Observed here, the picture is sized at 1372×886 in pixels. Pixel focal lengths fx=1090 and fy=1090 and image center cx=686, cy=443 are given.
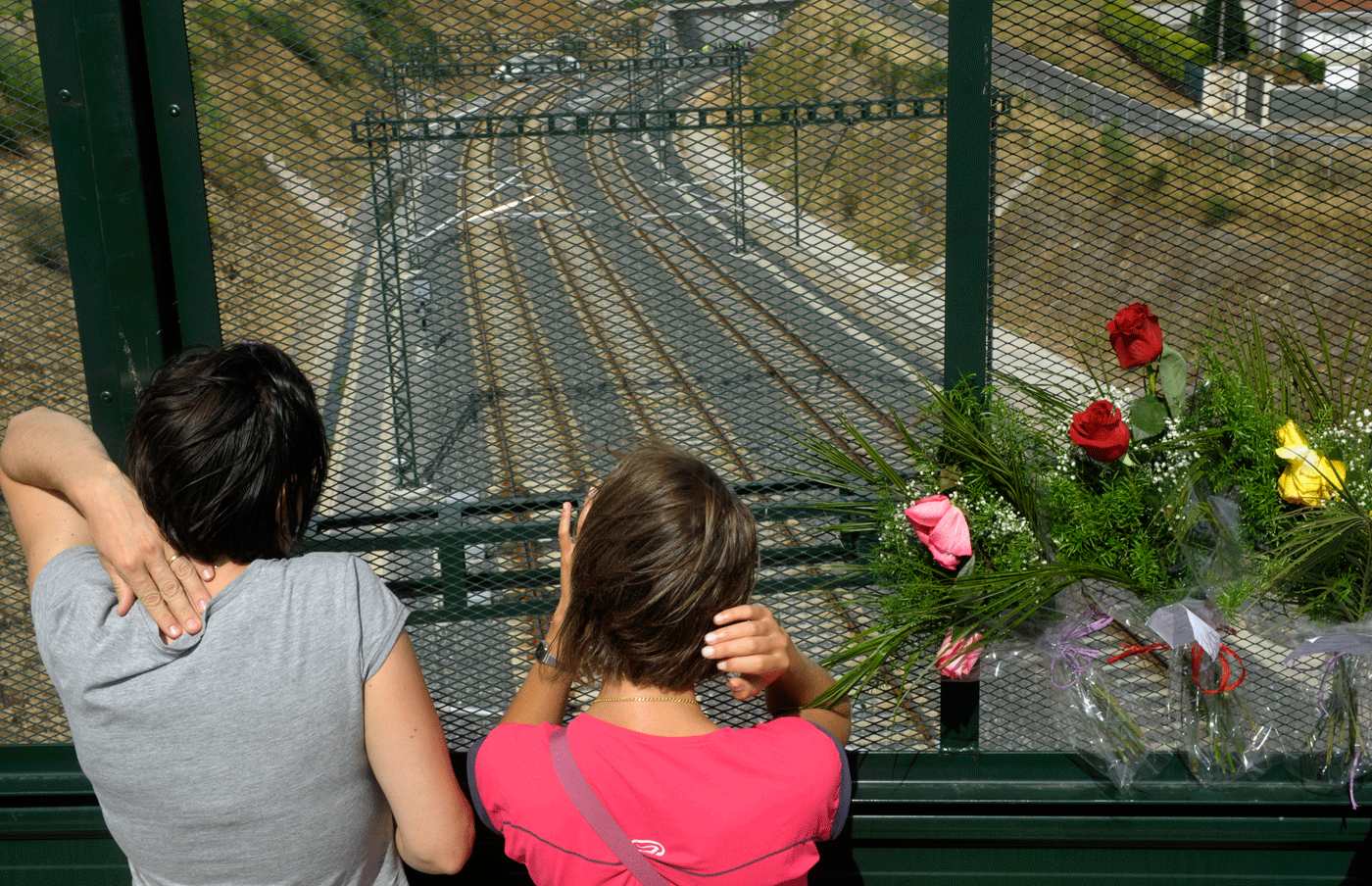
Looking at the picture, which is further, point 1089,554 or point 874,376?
point 874,376

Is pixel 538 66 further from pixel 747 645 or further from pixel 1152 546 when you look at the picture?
pixel 1152 546

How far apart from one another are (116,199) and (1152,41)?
5.97 ft

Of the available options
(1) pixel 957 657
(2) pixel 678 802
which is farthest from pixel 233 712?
(1) pixel 957 657

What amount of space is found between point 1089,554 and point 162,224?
171 cm

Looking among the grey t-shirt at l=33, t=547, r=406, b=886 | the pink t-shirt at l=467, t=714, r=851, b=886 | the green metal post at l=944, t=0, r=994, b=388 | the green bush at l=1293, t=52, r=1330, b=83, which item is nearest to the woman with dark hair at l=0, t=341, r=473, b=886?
the grey t-shirt at l=33, t=547, r=406, b=886

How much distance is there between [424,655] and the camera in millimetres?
2238

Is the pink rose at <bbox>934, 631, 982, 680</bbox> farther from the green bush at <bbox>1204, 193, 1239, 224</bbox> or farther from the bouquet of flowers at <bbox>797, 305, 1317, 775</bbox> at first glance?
the green bush at <bbox>1204, 193, 1239, 224</bbox>

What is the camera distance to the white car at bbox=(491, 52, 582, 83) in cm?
184

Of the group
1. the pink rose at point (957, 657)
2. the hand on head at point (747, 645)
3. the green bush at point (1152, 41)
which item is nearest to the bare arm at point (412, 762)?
the hand on head at point (747, 645)

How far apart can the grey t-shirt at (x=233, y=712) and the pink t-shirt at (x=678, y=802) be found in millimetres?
204

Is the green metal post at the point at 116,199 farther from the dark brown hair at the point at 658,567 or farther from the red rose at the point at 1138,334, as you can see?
the red rose at the point at 1138,334

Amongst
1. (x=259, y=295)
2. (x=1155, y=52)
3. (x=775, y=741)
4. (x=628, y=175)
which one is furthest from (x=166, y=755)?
(x=1155, y=52)

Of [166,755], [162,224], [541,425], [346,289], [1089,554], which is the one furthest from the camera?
[541,425]

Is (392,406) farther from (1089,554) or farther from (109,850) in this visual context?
(1089,554)
